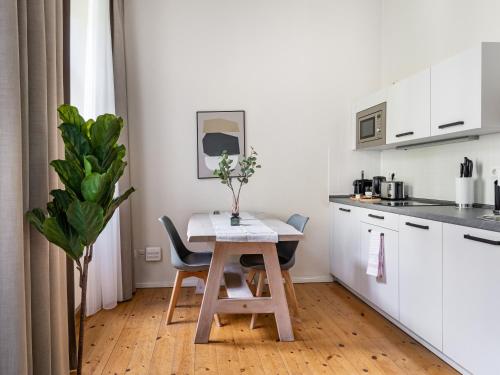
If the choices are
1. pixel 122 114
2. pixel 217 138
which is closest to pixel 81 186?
pixel 122 114

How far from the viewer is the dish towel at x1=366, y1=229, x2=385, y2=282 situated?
9.32 ft

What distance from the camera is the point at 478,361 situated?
6.23ft

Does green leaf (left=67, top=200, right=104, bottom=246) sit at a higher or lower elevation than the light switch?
higher

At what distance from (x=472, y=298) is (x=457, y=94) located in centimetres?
129

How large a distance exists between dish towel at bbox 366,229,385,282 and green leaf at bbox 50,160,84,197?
7.17 ft

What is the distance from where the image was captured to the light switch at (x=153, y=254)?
12.5 feet

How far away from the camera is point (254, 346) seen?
2.47 metres

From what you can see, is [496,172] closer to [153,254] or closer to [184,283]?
[184,283]

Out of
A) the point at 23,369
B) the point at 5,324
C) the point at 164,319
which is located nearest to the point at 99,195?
the point at 5,324

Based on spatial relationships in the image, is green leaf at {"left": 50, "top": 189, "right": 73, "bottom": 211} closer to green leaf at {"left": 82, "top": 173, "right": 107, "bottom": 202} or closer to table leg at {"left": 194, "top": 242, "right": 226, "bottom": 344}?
green leaf at {"left": 82, "top": 173, "right": 107, "bottom": 202}

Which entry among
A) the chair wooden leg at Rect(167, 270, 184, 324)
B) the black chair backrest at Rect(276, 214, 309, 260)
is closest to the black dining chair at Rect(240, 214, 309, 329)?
the black chair backrest at Rect(276, 214, 309, 260)

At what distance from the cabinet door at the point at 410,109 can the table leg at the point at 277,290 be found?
4.76 ft

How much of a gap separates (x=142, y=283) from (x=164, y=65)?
2.28 metres

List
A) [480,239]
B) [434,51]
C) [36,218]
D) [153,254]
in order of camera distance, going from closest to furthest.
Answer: [36,218], [480,239], [434,51], [153,254]
